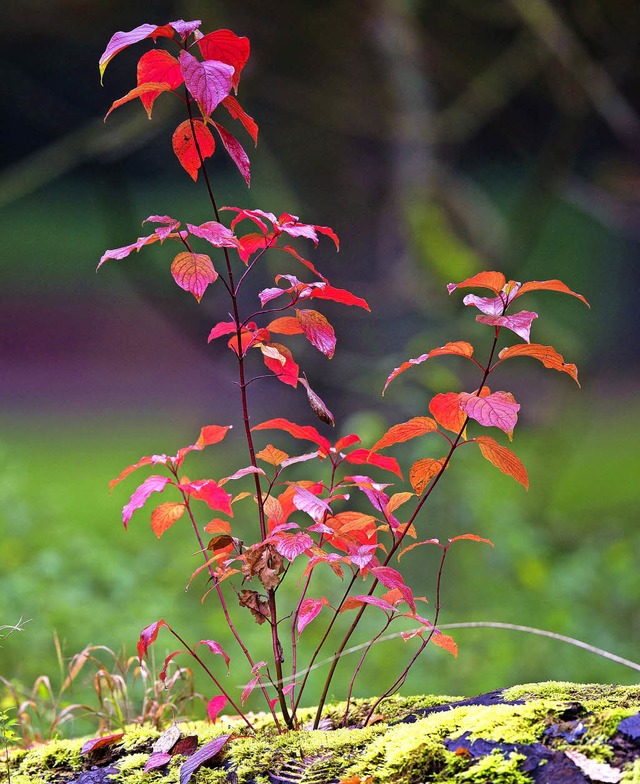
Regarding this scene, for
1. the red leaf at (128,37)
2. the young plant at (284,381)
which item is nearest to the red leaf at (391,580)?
the young plant at (284,381)

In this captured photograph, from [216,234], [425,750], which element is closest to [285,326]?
[216,234]

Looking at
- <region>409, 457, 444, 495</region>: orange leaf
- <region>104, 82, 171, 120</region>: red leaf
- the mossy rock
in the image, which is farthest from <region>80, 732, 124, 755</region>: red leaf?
<region>104, 82, 171, 120</region>: red leaf

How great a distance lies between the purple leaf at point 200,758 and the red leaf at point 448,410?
44 centimetres

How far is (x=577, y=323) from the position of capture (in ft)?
12.3

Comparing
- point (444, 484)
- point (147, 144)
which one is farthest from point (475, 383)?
point (147, 144)

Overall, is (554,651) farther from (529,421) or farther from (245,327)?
(245,327)

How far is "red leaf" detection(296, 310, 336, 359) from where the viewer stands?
0.88 m

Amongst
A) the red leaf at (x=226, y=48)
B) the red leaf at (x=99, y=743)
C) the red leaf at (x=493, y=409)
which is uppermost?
the red leaf at (x=226, y=48)

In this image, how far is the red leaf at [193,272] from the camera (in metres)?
0.84

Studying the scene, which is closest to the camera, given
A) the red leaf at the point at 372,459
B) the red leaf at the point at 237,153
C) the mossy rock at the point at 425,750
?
the mossy rock at the point at 425,750

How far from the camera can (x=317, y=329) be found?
0.89m

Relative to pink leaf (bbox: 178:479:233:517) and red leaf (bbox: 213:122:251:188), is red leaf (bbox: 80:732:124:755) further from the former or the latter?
red leaf (bbox: 213:122:251:188)

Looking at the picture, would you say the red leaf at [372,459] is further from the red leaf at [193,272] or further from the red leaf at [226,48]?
the red leaf at [226,48]

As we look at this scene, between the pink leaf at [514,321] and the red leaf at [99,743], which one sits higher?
the pink leaf at [514,321]
